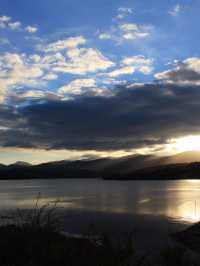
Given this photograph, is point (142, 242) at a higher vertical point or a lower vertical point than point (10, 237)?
lower

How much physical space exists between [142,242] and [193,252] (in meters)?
5.34

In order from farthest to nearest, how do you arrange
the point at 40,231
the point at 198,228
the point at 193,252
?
the point at 198,228 → the point at 193,252 → the point at 40,231

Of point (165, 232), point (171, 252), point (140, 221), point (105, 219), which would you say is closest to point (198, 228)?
point (165, 232)

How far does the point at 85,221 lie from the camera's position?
46.1 metres

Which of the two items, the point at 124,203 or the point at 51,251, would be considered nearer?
the point at 51,251

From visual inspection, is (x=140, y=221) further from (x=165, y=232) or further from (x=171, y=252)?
(x=171, y=252)

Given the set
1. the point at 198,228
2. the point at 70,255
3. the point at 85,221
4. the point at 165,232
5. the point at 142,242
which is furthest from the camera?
the point at 85,221

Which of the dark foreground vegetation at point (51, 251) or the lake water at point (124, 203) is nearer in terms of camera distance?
the dark foreground vegetation at point (51, 251)

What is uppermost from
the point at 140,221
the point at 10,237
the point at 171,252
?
the point at 10,237

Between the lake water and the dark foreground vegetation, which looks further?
the lake water

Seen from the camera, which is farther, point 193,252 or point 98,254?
point 193,252

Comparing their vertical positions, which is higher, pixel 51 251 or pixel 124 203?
pixel 51 251

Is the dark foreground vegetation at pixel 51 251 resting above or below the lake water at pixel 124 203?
above

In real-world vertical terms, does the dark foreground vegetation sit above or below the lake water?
above
